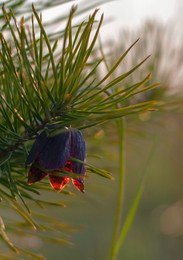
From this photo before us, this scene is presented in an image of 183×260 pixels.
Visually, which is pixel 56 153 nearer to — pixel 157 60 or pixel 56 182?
pixel 56 182

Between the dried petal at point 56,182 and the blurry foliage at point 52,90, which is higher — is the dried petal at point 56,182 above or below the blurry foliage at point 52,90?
below

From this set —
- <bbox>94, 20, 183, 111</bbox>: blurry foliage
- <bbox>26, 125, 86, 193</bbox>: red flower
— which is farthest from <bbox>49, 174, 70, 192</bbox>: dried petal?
<bbox>94, 20, 183, 111</bbox>: blurry foliage

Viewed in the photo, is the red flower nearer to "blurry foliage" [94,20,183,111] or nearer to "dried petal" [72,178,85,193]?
"dried petal" [72,178,85,193]

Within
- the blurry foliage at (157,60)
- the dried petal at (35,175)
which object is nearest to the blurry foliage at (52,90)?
the dried petal at (35,175)

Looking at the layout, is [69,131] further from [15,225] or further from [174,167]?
[174,167]

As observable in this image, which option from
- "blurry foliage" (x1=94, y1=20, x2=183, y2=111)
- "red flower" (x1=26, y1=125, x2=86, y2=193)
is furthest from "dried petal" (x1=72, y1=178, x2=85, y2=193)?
"blurry foliage" (x1=94, y1=20, x2=183, y2=111)

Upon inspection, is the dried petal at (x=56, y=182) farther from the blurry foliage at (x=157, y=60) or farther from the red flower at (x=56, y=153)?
the blurry foliage at (x=157, y=60)

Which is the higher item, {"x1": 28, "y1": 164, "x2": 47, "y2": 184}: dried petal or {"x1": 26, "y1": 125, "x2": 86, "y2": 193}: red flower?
{"x1": 26, "y1": 125, "x2": 86, "y2": 193}: red flower

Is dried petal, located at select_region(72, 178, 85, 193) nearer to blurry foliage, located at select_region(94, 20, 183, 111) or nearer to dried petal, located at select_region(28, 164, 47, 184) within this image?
dried petal, located at select_region(28, 164, 47, 184)

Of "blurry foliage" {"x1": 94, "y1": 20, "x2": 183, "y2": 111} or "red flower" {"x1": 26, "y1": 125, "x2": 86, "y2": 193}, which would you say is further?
"blurry foliage" {"x1": 94, "y1": 20, "x2": 183, "y2": 111}
